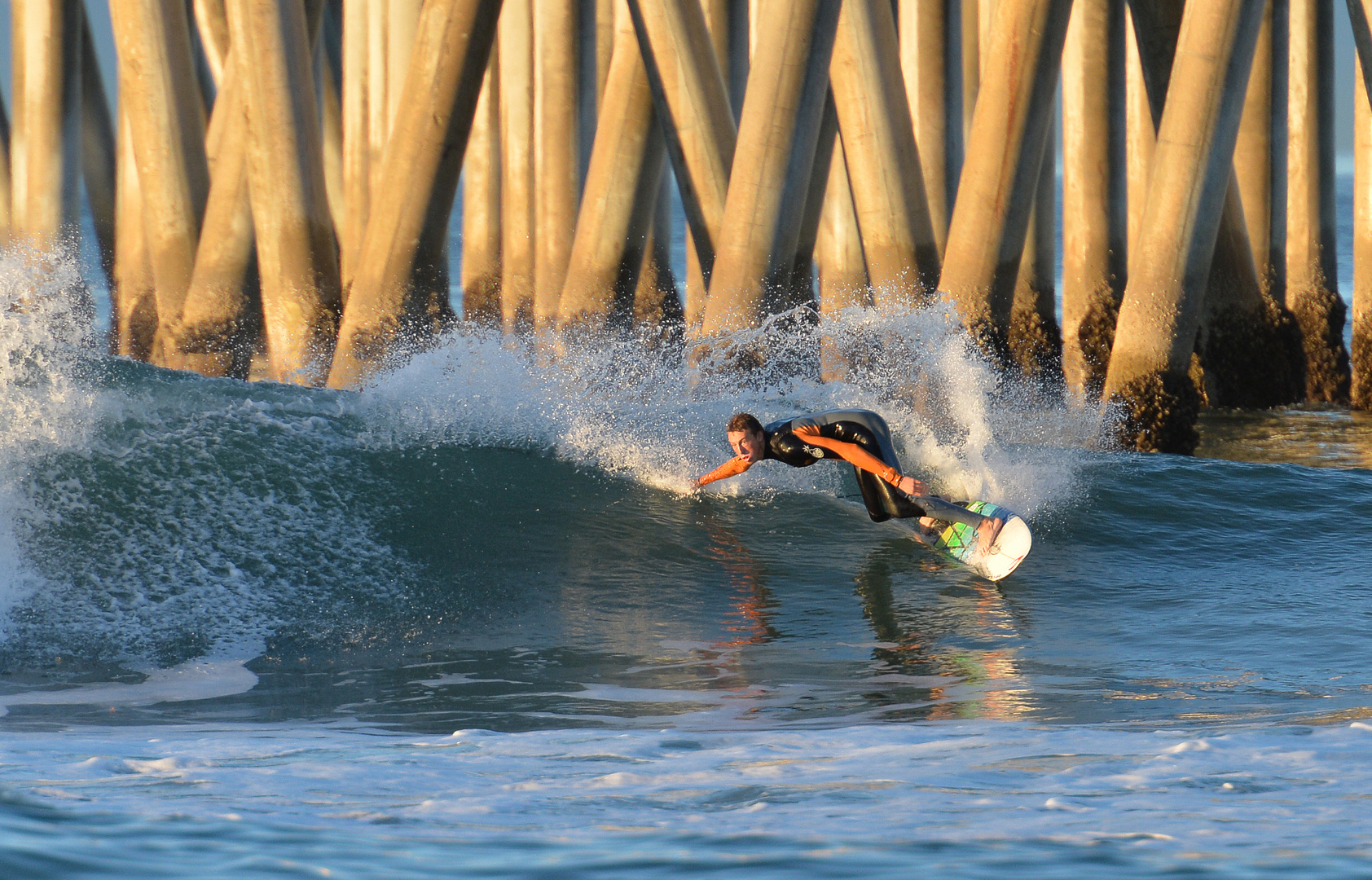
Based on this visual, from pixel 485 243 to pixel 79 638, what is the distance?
12.7 meters

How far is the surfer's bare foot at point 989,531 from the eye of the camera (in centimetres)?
792

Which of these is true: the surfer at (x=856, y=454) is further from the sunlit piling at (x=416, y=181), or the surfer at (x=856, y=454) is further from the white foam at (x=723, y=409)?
the sunlit piling at (x=416, y=181)

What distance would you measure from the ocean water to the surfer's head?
2.72ft

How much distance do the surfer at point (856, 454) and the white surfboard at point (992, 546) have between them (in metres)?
0.04

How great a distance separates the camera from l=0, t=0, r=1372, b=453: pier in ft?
34.1

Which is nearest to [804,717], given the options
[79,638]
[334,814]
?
[334,814]

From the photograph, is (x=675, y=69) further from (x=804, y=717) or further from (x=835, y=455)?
(x=804, y=717)

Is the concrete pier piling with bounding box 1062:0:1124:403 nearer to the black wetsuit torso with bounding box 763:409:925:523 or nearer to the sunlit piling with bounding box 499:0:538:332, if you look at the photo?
the black wetsuit torso with bounding box 763:409:925:523

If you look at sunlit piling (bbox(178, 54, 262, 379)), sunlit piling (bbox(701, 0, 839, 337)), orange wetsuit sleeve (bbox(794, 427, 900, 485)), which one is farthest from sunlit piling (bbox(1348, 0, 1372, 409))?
sunlit piling (bbox(178, 54, 262, 379))

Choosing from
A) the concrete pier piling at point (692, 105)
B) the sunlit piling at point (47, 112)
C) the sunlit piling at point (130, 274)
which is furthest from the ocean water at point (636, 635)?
the sunlit piling at point (47, 112)

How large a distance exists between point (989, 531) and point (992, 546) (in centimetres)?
9

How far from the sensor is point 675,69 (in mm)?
11031

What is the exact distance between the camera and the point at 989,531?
7.94 meters

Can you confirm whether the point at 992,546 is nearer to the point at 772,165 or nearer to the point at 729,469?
the point at 729,469
